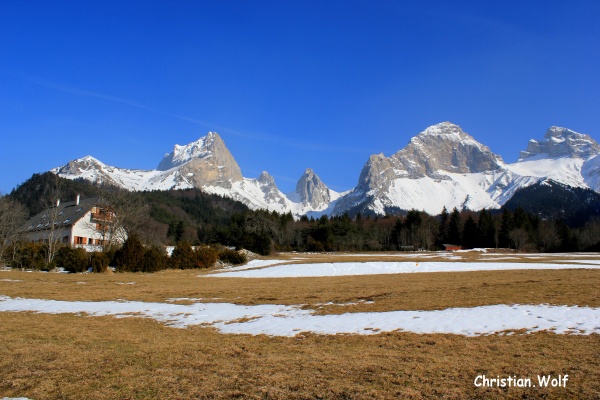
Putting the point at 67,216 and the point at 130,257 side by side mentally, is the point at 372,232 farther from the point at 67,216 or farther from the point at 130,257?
the point at 130,257

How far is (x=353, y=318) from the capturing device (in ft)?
49.5

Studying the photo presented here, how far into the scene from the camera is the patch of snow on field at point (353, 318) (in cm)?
1259

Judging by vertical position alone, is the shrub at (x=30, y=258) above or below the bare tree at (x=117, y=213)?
below

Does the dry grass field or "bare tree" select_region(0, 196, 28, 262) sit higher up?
"bare tree" select_region(0, 196, 28, 262)

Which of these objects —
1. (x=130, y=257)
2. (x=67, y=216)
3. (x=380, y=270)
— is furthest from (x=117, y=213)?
(x=380, y=270)

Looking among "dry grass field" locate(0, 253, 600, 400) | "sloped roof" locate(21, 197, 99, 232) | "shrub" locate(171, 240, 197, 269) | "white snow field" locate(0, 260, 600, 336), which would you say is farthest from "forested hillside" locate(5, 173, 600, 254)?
"dry grass field" locate(0, 253, 600, 400)

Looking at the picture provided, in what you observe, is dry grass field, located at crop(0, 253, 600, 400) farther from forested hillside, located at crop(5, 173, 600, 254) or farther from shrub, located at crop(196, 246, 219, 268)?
forested hillside, located at crop(5, 173, 600, 254)

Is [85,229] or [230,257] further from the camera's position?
[85,229]

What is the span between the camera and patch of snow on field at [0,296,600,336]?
12.6 metres

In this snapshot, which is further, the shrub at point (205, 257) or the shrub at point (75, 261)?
the shrub at point (205, 257)

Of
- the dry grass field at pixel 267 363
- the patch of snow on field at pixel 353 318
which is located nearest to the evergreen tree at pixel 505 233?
the dry grass field at pixel 267 363

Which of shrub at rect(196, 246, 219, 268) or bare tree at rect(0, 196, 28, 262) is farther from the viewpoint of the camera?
shrub at rect(196, 246, 219, 268)

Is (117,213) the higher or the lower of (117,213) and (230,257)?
the higher

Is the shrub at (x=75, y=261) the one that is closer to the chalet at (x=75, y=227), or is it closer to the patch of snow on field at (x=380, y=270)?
Result: the patch of snow on field at (x=380, y=270)
